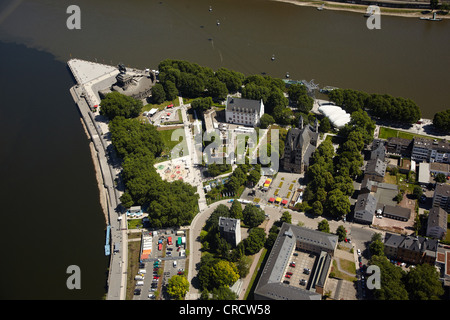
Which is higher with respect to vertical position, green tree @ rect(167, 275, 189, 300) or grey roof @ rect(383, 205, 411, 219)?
grey roof @ rect(383, 205, 411, 219)

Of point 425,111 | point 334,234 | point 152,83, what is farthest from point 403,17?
point 334,234

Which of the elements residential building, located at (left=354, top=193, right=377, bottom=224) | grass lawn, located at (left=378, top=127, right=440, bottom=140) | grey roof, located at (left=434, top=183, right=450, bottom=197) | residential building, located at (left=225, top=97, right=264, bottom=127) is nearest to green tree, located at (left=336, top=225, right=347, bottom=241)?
residential building, located at (left=354, top=193, right=377, bottom=224)

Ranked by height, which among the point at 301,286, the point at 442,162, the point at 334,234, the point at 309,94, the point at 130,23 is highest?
the point at 130,23

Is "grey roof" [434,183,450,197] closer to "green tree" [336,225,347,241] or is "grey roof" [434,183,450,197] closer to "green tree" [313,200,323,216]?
"green tree" [336,225,347,241]

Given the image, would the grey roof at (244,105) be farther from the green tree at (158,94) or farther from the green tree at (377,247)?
the green tree at (377,247)

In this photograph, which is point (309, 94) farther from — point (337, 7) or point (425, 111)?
point (337, 7)

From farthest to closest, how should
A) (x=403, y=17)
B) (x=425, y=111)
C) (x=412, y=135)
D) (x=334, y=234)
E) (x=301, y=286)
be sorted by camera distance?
(x=403, y=17), (x=425, y=111), (x=412, y=135), (x=334, y=234), (x=301, y=286)

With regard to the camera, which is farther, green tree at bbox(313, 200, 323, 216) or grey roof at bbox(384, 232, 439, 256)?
green tree at bbox(313, 200, 323, 216)
